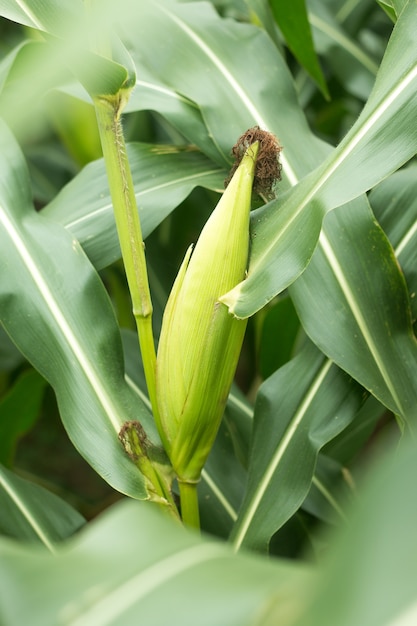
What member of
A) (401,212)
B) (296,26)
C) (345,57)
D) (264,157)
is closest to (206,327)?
(264,157)

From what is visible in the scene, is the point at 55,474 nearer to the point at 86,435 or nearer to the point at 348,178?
the point at 86,435

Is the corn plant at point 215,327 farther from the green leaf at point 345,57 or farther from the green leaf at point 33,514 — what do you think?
the green leaf at point 345,57

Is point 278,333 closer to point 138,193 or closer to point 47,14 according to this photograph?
point 138,193

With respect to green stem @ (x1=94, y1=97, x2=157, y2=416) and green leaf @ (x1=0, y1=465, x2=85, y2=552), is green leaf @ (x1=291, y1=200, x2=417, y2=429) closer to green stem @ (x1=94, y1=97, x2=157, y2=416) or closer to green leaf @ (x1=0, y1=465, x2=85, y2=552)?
green stem @ (x1=94, y1=97, x2=157, y2=416)

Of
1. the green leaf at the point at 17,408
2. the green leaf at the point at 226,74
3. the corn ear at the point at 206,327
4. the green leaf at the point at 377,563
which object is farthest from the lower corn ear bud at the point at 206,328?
the green leaf at the point at 17,408

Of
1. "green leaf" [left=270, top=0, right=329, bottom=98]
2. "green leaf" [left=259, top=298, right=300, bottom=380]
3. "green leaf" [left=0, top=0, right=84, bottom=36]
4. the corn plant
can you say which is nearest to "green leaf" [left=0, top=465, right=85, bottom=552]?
the corn plant

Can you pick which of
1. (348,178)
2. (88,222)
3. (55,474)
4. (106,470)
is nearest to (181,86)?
(88,222)
